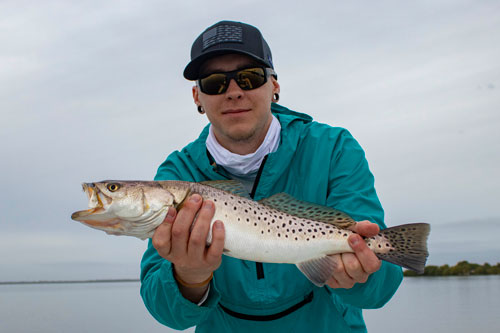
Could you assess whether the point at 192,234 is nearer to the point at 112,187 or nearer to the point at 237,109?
the point at 112,187

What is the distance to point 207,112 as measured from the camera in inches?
193

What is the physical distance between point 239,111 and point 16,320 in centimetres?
4418

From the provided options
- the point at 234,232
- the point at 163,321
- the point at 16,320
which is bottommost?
the point at 16,320

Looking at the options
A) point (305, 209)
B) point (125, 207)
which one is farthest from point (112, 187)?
point (305, 209)

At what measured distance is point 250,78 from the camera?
479cm

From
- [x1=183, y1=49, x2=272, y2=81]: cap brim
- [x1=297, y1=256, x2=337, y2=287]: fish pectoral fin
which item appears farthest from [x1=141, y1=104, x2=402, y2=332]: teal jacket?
[x1=183, y1=49, x2=272, y2=81]: cap brim

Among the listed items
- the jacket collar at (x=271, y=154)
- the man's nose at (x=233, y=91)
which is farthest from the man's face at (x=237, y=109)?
the jacket collar at (x=271, y=154)

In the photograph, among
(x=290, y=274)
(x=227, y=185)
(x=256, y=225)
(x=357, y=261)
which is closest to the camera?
(x=357, y=261)

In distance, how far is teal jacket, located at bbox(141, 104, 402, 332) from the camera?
427 centimetres

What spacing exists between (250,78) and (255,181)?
115 cm

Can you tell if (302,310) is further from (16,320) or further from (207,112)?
(16,320)

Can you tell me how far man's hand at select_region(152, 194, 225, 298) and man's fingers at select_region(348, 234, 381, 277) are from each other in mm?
1156

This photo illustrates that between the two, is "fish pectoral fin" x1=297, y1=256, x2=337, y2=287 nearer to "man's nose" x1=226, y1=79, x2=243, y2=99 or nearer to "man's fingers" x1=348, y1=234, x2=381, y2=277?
"man's fingers" x1=348, y1=234, x2=381, y2=277

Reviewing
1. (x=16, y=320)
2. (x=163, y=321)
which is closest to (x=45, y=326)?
(x=16, y=320)
